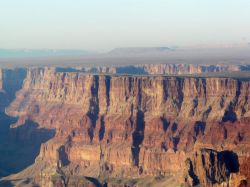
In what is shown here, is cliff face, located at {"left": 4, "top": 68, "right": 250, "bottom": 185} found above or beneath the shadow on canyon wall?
above

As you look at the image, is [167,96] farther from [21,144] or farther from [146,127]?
[21,144]

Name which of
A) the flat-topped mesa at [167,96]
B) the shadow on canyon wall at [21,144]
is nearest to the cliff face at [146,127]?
the flat-topped mesa at [167,96]

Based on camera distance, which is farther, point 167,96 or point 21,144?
point 21,144

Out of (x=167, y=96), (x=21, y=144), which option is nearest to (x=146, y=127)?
(x=167, y=96)

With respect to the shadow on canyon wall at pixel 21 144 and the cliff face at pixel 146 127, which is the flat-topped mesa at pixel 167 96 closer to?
the cliff face at pixel 146 127

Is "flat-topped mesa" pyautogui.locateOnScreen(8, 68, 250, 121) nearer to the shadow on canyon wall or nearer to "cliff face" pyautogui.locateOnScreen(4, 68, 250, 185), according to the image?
"cliff face" pyautogui.locateOnScreen(4, 68, 250, 185)

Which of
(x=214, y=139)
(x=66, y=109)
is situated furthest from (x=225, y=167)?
(x=66, y=109)

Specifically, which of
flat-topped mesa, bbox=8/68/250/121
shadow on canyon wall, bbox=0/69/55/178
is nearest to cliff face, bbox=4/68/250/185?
flat-topped mesa, bbox=8/68/250/121

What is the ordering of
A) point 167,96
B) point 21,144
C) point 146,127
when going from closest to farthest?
point 146,127
point 167,96
point 21,144
